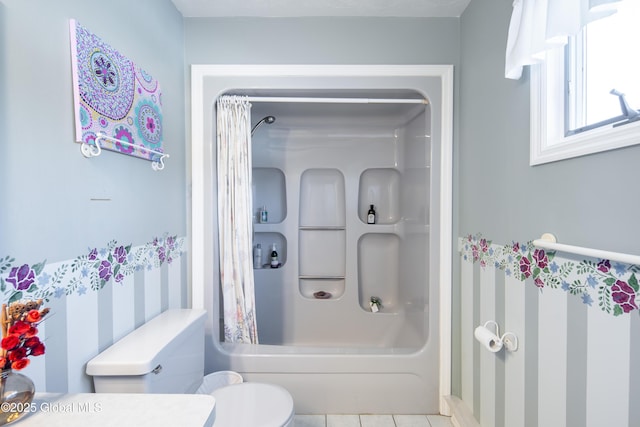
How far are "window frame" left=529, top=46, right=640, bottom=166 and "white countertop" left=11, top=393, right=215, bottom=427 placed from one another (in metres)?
1.26

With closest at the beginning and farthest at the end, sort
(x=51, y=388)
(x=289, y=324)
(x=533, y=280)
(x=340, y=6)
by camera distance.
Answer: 1. (x=51, y=388)
2. (x=533, y=280)
3. (x=340, y=6)
4. (x=289, y=324)

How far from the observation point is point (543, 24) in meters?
0.99

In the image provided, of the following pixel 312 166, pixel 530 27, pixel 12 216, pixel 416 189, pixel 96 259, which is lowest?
pixel 96 259

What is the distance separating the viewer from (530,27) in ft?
3.40

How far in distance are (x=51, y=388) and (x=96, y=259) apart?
1.30ft

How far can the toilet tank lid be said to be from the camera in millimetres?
1032

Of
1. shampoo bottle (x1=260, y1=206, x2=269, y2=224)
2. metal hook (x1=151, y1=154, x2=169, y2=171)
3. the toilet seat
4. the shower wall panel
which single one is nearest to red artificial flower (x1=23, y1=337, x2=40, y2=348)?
the toilet seat

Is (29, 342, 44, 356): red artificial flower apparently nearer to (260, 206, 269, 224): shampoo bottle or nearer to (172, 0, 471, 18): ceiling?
(172, 0, 471, 18): ceiling

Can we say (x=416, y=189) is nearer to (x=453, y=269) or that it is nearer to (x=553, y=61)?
(x=453, y=269)

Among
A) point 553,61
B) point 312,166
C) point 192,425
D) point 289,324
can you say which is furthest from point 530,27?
point 289,324

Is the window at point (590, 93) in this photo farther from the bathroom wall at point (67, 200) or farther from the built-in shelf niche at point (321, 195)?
the built-in shelf niche at point (321, 195)

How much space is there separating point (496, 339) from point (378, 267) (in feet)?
4.87

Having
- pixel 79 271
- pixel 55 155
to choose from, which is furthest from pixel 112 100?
pixel 79 271

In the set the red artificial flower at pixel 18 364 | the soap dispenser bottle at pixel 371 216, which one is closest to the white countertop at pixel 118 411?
the red artificial flower at pixel 18 364
